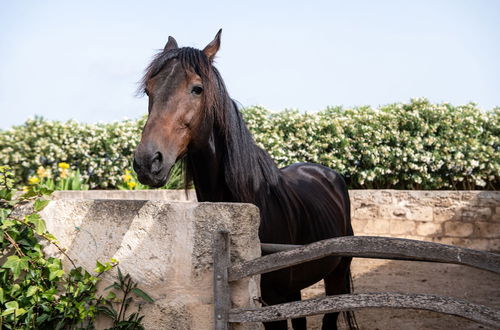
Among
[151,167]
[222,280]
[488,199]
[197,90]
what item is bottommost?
[488,199]

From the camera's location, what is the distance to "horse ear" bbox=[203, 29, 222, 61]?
3.53 m

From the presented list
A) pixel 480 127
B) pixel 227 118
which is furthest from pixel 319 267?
pixel 480 127

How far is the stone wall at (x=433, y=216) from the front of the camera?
301 inches

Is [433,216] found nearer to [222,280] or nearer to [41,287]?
[222,280]

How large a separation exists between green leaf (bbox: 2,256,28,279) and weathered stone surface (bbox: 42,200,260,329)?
1.21 feet

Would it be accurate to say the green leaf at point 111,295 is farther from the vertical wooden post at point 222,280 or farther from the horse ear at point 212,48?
the horse ear at point 212,48

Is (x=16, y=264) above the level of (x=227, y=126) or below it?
below

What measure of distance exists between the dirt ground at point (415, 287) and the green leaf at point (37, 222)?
3415mm

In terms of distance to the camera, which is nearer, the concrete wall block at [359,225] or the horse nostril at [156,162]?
the horse nostril at [156,162]

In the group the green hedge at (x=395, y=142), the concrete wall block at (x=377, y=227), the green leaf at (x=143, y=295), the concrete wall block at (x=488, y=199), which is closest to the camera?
the green leaf at (x=143, y=295)

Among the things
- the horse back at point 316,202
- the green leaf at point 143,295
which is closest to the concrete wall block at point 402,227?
the horse back at point 316,202

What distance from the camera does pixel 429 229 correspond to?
7.85 metres

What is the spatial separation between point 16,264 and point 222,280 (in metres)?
1.05

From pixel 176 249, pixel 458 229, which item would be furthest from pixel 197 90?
pixel 458 229
